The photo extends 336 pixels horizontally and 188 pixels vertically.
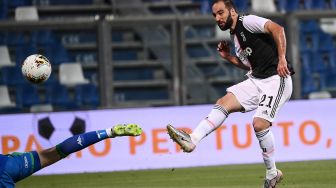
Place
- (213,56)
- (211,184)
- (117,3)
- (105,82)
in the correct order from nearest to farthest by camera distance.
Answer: (211,184), (105,82), (213,56), (117,3)

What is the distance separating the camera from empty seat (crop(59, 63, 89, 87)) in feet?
53.3

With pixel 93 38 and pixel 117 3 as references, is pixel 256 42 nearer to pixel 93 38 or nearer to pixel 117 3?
pixel 93 38

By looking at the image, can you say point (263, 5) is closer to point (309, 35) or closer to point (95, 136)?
point (309, 35)

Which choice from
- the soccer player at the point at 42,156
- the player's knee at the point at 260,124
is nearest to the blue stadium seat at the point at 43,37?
the player's knee at the point at 260,124

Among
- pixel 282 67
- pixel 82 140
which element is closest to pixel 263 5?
pixel 282 67

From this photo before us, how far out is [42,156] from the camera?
8828mm

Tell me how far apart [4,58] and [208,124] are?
703 centimetres

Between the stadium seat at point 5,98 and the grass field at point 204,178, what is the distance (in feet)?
7.22

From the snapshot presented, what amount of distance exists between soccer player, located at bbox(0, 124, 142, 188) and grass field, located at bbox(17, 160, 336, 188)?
2.85m

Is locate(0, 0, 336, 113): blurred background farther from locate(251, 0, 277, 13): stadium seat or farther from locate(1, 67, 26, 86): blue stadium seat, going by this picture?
locate(251, 0, 277, 13): stadium seat

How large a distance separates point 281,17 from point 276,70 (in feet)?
23.0

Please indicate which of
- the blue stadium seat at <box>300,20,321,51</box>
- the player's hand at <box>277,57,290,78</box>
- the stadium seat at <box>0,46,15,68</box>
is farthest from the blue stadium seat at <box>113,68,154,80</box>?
the player's hand at <box>277,57,290,78</box>

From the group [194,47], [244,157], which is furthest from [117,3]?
[244,157]

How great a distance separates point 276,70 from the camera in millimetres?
9852
